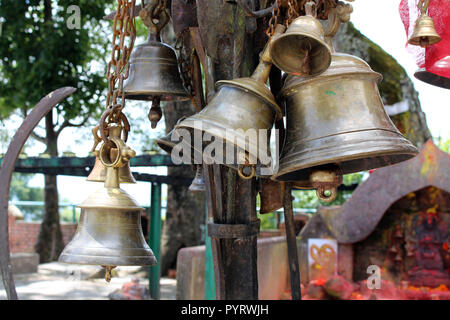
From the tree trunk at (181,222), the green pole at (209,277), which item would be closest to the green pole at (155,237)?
the green pole at (209,277)

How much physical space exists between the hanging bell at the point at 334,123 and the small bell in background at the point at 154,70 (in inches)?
30.9

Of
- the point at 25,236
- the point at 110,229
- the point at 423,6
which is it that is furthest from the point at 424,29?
the point at 25,236

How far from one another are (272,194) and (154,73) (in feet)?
2.66

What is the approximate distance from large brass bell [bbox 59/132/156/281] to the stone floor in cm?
633

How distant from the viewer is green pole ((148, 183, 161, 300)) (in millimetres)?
7254

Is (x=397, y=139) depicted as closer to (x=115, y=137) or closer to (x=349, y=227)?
(x=115, y=137)

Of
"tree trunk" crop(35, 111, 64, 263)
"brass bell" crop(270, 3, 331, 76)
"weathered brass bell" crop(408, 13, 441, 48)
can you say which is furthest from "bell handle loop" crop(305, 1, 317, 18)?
"tree trunk" crop(35, 111, 64, 263)

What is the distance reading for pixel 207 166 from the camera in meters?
2.12

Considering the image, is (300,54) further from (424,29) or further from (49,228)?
(49,228)

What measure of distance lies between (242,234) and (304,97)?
652 millimetres

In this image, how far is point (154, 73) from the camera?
2.41m

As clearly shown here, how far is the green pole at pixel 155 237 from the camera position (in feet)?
23.8

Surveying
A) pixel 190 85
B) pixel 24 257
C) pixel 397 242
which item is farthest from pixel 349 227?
pixel 24 257

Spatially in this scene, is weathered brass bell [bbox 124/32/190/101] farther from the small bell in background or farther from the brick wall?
the brick wall
